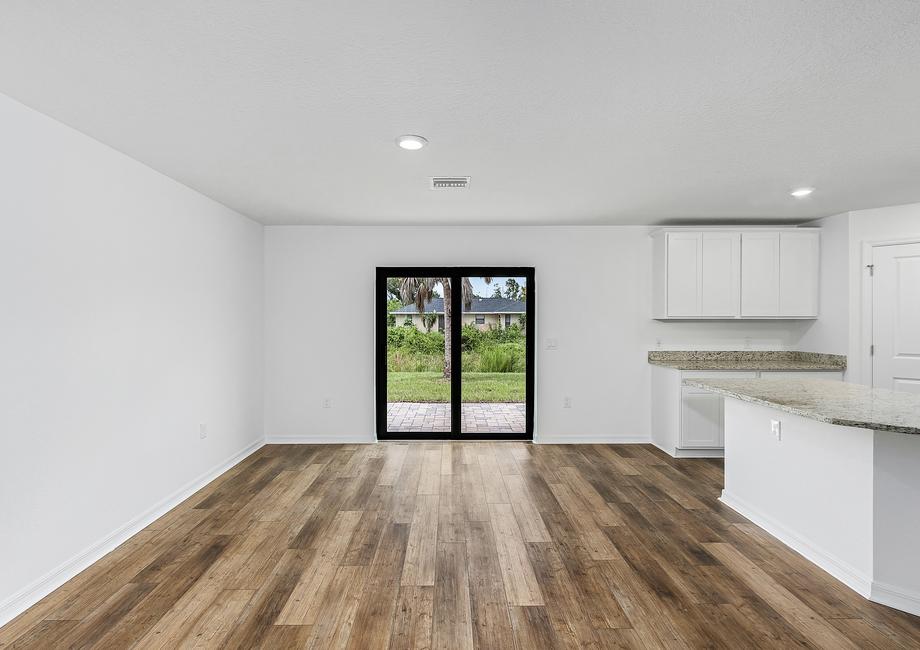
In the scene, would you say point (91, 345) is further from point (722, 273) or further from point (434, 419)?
point (722, 273)

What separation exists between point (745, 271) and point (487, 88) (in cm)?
410

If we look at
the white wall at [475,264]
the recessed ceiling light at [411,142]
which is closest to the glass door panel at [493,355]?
the white wall at [475,264]

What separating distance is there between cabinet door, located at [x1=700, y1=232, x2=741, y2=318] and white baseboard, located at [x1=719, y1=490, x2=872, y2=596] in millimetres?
2232

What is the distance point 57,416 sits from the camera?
8.62 ft

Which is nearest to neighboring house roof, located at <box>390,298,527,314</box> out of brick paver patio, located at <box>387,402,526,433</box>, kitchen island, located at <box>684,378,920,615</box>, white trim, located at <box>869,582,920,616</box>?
brick paver patio, located at <box>387,402,526,433</box>

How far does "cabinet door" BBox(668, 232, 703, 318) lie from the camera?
5.18m

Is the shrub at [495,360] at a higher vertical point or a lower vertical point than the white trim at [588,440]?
higher

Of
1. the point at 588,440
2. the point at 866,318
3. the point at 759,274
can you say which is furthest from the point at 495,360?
the point at 866,318

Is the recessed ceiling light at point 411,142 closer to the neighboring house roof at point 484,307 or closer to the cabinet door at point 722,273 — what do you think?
the neighboring house roof at point 484,307

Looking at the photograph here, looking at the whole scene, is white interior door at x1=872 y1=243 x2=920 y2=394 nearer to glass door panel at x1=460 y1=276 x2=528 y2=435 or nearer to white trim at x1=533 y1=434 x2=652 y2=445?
white trim at x1=533 y1=434 x2=652 y2=445

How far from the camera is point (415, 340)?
219 inches

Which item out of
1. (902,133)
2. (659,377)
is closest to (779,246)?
(659,377)

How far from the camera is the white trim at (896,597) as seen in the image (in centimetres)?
233

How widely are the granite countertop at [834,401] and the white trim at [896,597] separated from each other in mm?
822
